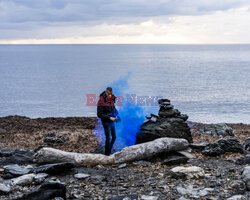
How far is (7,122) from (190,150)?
16.9 m

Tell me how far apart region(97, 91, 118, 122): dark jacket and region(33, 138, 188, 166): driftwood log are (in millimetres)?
1484

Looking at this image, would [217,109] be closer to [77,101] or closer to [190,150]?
[77,101]

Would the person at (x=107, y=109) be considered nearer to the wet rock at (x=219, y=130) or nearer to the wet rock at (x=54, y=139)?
the wet rock at (x=54, y=139)

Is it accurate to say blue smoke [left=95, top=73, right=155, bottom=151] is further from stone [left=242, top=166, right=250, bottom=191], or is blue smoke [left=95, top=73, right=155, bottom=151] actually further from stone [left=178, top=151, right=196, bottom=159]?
stone [left=242, top=166, right=250, bottom=191]

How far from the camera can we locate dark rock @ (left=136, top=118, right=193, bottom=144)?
15.4m

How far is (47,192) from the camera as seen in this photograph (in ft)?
29.3

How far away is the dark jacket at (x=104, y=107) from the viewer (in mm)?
13555

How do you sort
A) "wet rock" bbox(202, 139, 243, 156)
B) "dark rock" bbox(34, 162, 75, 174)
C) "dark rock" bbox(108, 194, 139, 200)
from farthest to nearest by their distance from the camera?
"wet rock" bbox(202, 139, 243, 156) → "dark rock" bbox(34, 162, 75, 174) → "dark rock" bbox(108, 194, 139, 200)

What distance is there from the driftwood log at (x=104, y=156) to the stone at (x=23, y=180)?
2.31 m

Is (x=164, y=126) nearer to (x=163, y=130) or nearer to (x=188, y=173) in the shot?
(x=163, y=130)

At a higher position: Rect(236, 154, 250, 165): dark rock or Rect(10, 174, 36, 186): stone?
Rect(236, 154, 250, 165): dark rock

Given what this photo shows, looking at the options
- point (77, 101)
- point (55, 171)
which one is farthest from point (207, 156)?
point (77, 101)

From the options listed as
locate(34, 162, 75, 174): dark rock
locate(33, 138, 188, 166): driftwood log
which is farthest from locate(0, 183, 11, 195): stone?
locate(33, 138, 188, 166): driftwood log

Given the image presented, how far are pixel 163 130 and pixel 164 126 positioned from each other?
259 mm
